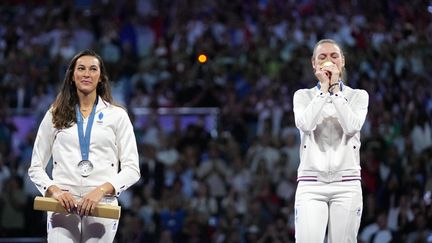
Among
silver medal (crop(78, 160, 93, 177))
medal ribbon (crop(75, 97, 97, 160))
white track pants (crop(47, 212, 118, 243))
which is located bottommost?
white track pants (crop(47, 212, 118, 243))

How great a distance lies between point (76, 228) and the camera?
6480 millimetres

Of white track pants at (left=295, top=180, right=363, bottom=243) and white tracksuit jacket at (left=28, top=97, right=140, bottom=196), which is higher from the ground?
white tracksuit jacket at (left=28, top=97, right=140, bottom=196)

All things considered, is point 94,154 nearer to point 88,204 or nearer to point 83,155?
point 83,155

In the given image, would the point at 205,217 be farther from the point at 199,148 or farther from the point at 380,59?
the point at 380,59

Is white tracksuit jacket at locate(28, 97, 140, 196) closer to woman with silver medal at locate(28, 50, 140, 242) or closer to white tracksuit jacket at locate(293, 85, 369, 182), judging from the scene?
woman with silver medal at locate(28, 50, 140, 242)

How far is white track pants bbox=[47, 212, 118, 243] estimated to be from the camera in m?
6.45

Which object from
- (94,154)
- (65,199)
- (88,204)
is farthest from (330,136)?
→ (65,199)

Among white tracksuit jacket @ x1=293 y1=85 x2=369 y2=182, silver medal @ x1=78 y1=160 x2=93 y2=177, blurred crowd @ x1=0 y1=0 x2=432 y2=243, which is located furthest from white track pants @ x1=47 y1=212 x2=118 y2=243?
blurred crowd @ x1=0 y1=0 x2=432 y2=243

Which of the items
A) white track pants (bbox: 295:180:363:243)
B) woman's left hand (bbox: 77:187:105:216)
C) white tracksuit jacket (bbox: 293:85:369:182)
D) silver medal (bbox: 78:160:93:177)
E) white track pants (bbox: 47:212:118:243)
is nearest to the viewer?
woman's left hand (bbox: 77:187:105:216)

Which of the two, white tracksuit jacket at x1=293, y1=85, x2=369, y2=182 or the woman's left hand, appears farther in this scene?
white tracksuit jacket at x1=293, y1=85, x2=369, y2=182

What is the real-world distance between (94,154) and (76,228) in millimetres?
536

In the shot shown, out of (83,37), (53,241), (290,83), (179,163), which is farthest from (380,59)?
(53,241)

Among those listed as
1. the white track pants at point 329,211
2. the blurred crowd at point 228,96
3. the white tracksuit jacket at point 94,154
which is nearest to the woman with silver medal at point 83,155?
the white tracksuit jacket at point 94,154

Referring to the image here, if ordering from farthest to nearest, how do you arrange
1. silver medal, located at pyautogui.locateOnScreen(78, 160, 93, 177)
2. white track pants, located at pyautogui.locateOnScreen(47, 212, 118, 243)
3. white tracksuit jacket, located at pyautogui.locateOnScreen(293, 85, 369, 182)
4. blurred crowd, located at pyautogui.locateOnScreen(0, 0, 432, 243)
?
blurred crowd, located at pyautogui.locateOnScreen(0, 0, 432, 243) → white tracksuit jacket, located at pyautogui.locateOnScreen(293, 85, 369, 182) → silver medal, located at pyautogui.locateOnScreen(78, 160, 93, 177) → white track pants, located at pyautogui.locateOnScreen(47, 212, 118, 243)
